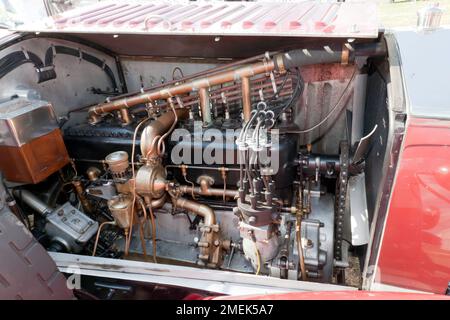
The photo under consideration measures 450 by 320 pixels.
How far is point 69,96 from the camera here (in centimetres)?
226

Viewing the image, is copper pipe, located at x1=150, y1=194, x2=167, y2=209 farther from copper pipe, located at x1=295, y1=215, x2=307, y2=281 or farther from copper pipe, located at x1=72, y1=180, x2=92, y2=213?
copper pipe, located at x1=295, y1=215, x2=307, y2=281

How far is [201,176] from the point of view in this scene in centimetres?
191

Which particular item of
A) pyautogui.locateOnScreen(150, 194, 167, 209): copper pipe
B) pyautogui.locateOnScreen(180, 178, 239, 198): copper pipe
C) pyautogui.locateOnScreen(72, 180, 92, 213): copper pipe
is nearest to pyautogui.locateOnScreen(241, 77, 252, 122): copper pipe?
pyautogui.locateOnScreen(180, 178, 239, 198): copper pipe

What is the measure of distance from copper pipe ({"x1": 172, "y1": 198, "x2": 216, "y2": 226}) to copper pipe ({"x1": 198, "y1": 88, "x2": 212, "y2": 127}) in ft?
1.64

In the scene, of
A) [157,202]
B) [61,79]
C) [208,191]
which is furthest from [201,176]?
[61,79]

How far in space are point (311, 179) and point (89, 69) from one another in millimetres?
1786

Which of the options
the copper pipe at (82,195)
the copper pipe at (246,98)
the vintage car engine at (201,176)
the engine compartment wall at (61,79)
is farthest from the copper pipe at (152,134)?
the engine compartment wall at (61,79)

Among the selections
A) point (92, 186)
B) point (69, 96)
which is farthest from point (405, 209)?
point (69, 96)

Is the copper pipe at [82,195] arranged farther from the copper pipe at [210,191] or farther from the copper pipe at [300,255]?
the copper pipe at [300,255]

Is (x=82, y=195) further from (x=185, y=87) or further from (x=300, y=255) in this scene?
(x=300, y=255)

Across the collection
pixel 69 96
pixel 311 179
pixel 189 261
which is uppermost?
pixel 69 96

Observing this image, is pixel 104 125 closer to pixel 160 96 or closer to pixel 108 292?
pixel 160 96

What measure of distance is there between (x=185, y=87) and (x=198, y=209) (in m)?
0.75
